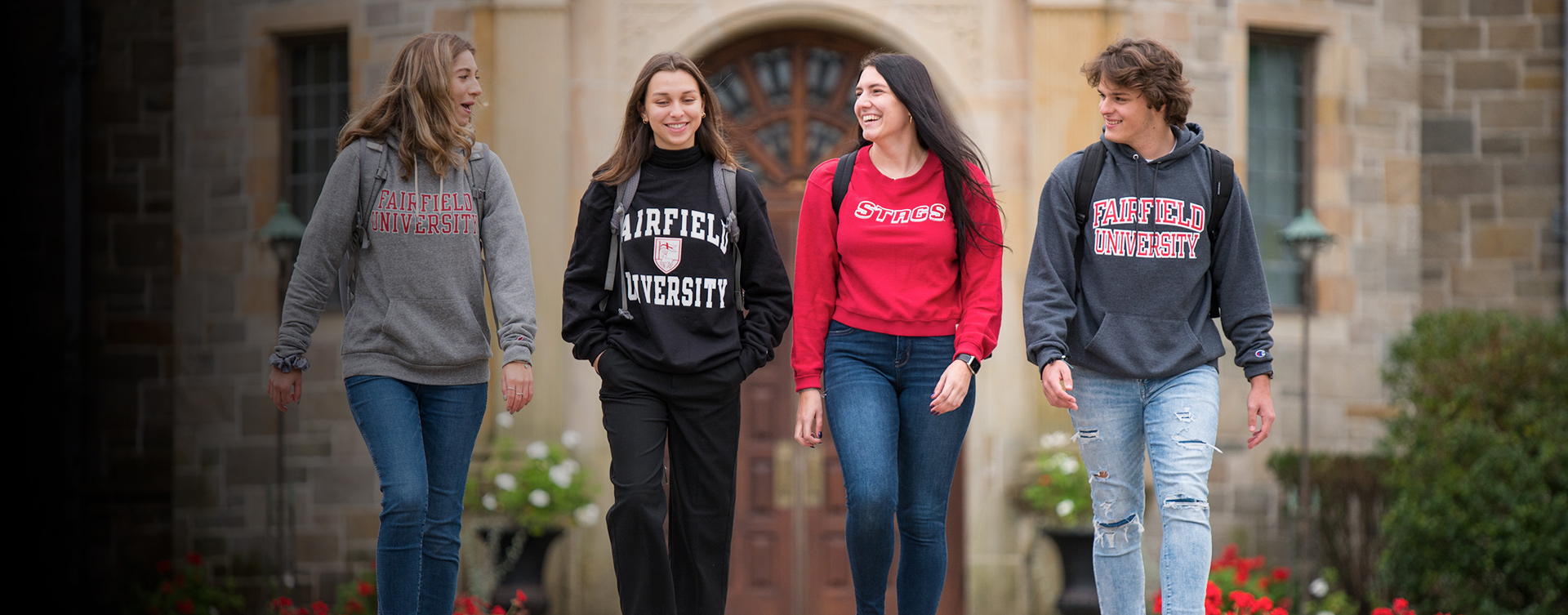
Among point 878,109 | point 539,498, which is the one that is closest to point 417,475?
point 878,109

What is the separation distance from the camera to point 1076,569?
7281 mm

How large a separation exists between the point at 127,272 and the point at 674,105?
7.10 meters

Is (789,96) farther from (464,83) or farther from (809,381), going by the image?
(809,381)

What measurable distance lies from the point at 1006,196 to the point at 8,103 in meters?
5.57

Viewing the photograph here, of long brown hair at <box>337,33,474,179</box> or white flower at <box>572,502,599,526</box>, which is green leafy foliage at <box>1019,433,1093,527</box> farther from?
long brown hair at <box>337,33,474,179</box>

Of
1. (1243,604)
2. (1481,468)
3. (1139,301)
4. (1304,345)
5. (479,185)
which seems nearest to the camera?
(1139,301)

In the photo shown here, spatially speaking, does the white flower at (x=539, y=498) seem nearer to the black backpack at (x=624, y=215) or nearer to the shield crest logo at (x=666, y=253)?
the black backpack at (x=624, y=215)

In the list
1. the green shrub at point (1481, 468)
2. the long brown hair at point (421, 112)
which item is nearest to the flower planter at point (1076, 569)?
the green shrub at point (1481, 468)

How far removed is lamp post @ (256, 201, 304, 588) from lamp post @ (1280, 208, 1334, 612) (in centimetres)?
586

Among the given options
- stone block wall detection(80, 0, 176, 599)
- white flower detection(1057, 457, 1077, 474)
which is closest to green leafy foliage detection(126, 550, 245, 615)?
stone block wall detection(80, 0, 176, 599)

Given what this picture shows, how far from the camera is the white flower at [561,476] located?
7203mm

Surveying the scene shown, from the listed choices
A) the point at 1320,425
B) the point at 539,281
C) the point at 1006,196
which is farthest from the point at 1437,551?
the point at 539,281

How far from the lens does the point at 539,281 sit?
7602 mm

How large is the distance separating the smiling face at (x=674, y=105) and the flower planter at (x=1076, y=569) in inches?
172
